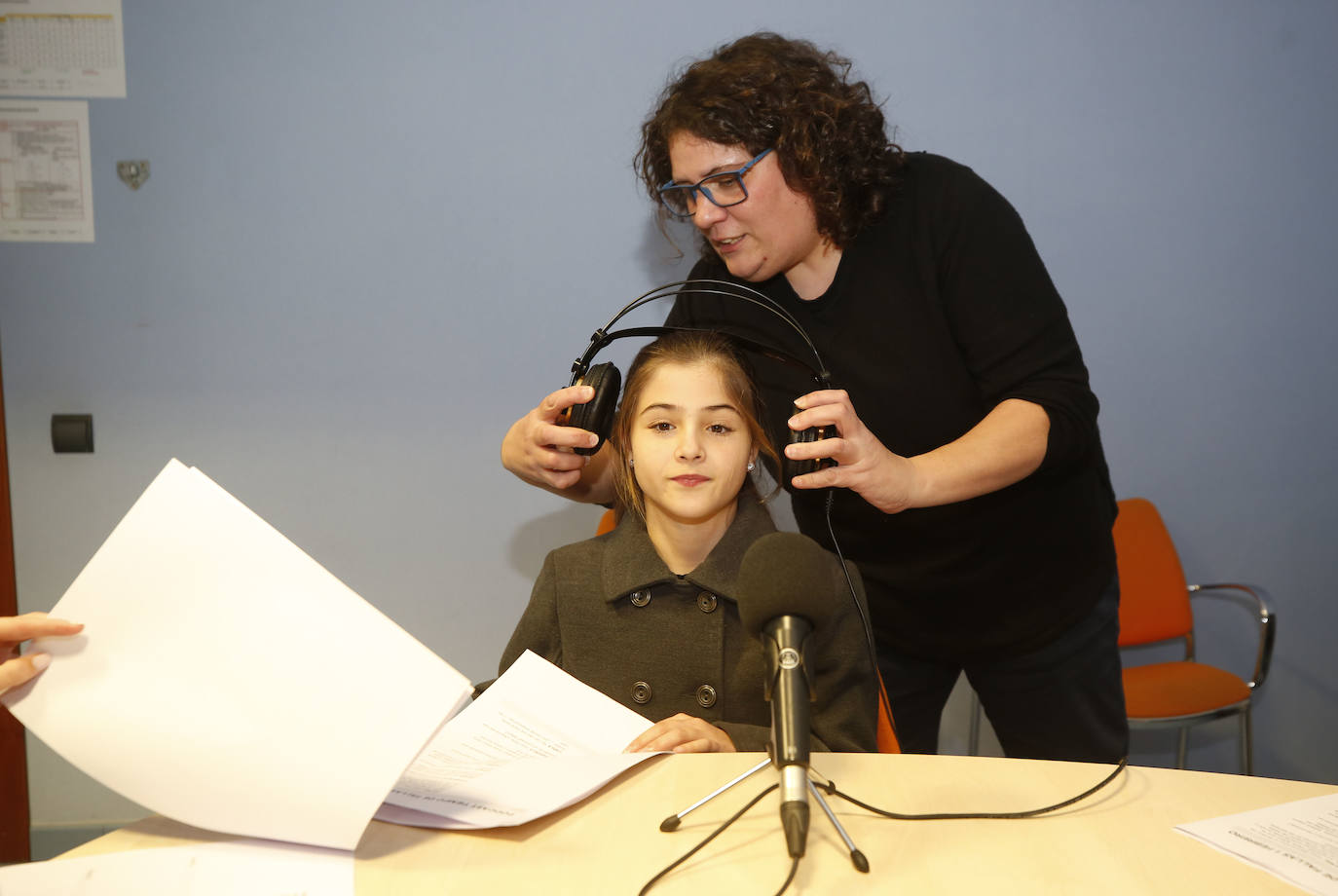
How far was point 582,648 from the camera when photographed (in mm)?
1529

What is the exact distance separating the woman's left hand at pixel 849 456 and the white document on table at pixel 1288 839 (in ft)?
1.58

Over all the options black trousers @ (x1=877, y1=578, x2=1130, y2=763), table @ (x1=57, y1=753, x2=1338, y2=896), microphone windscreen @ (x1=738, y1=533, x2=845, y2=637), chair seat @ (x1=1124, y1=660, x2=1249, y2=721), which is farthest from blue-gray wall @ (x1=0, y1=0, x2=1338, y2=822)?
microphone windscreen @ (x1=738, y1=533, x2=845, y2=637)

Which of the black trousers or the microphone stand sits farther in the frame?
the black trousers

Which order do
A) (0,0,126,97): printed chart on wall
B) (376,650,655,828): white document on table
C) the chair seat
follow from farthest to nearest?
(0,0,126,97): printed chart on wall
the chair seat
(376,650,655,828): white document on table

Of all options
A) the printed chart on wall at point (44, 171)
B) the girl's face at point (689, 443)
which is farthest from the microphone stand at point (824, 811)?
the printed chart on wall at point (44, 171)

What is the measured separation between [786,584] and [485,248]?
1763 millimetres

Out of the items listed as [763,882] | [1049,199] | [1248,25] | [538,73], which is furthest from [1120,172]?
[763,882]

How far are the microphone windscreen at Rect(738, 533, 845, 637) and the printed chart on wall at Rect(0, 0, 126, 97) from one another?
221 cm

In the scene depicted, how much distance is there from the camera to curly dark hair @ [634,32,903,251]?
142 centimetres

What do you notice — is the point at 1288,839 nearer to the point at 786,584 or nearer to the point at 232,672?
the point at 786,584

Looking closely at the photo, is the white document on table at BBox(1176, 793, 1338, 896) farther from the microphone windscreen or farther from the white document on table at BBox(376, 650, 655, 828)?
the white document on table at BBox(376, 650, 655, 828)

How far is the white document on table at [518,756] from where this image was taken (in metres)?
0.92

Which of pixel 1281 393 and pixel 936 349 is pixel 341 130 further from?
pixel 1281 393

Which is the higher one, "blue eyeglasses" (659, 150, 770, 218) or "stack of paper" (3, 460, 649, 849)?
"blue eyeglasses" (659, 150, 770, 218)
